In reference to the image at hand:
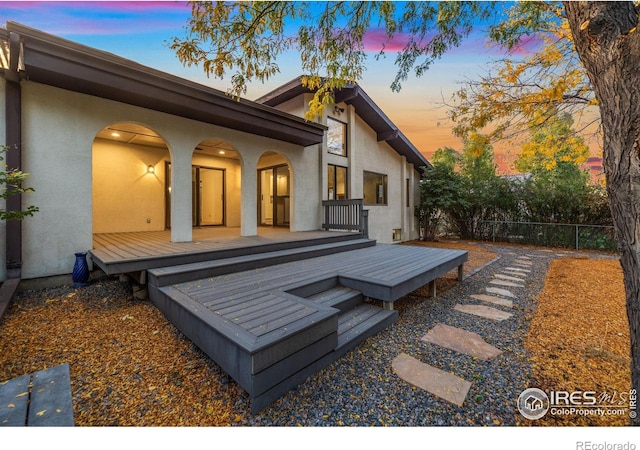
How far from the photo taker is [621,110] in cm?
146

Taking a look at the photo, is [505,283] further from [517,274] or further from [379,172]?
[379,172]

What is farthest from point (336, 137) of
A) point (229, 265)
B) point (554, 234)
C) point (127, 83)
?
point (554, 234)

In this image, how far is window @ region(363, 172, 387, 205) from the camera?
10.3 metres

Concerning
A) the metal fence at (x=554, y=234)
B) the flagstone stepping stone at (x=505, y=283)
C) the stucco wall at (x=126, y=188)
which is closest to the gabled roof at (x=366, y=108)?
the stucco wall at (x=126, y=188)

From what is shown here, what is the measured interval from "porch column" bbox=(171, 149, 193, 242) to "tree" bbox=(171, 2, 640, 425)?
2.78m

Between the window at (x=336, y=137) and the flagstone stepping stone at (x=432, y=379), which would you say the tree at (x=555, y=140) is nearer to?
the window at (x=336, y=137)

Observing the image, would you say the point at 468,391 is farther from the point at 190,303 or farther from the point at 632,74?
the point at 190,303

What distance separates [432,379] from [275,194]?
7.93 metres

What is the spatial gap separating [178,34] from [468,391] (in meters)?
4.51

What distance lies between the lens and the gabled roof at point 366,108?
27.1 ft

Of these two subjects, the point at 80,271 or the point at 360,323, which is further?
the point at 80,271

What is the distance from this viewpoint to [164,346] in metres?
2.78

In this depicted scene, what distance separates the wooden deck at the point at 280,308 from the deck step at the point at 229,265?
0.05ft

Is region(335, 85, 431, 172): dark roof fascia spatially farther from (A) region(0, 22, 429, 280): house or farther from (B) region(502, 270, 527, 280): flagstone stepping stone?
(B) region(502, 270, 527, 280): flagstone stepping stone
